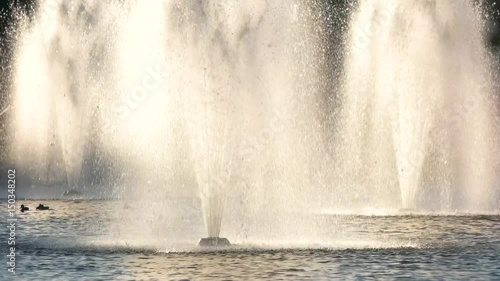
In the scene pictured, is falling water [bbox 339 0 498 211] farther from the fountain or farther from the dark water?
the dark water

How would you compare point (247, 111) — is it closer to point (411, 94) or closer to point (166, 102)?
point (411, 94)

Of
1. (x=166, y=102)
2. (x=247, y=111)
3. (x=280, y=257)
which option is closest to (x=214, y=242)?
(x=280, y=257)

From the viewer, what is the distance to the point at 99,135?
254ft

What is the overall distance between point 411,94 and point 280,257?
25774mm

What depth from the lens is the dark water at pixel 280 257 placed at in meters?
26.4

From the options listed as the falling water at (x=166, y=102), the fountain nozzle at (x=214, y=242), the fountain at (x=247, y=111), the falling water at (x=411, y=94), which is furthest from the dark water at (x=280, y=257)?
the falling water at (x=411, y=94)

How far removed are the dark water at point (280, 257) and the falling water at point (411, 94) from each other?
14.2 metres

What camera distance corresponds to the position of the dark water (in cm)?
2636

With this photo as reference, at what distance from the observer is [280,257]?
95.8ft

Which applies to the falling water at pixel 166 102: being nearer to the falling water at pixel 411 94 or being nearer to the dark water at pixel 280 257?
the dark water at pixel 280 257

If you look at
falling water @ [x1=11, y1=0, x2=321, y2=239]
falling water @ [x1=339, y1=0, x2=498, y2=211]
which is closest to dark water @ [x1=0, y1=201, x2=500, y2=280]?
falling water @ [x1=11, y1=0, x2=321, y2=239]

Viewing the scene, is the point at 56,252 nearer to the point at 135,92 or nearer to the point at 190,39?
the point at 190,39

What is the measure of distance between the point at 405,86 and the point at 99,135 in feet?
94.8

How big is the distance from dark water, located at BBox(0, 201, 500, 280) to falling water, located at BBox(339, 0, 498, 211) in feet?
46.6
